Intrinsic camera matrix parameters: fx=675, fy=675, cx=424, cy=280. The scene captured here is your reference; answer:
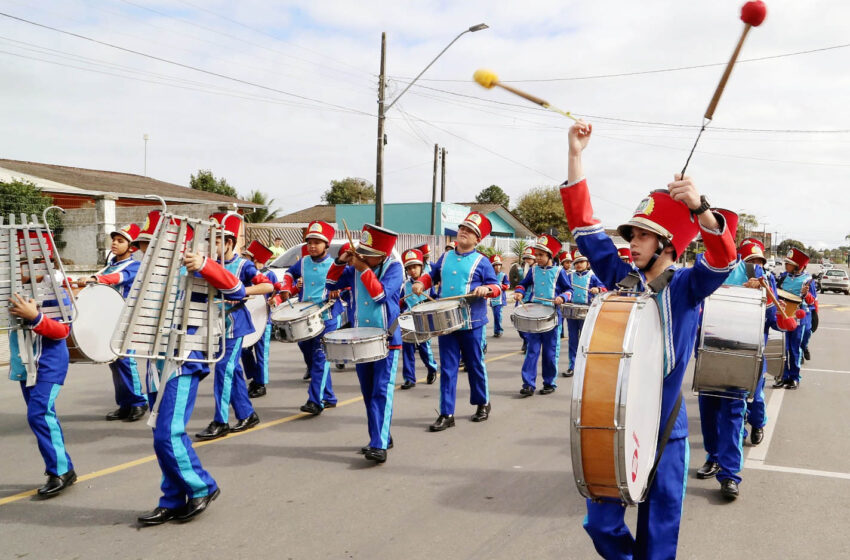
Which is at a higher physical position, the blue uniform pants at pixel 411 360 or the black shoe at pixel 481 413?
the blue uniform pants at pixel 411 360

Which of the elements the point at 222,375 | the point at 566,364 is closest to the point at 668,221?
the point at 222,375

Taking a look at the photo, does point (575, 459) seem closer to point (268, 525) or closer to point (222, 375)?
point (268, 525)

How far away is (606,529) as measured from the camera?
9.77 feet

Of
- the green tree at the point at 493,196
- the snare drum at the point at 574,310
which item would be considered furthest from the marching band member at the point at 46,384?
the green tree at the point at 493,196

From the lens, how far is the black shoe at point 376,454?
5832 mm

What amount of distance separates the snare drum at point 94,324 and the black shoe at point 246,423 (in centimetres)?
137

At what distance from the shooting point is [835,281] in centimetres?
3916

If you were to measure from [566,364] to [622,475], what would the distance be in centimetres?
945

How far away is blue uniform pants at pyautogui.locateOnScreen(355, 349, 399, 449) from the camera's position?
A: 19.5 ft

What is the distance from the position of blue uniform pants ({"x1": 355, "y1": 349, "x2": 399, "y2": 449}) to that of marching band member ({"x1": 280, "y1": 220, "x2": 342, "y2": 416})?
156 cm

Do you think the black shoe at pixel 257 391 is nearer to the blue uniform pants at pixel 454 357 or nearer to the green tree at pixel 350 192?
the blue uniform pants at pixel 454 357

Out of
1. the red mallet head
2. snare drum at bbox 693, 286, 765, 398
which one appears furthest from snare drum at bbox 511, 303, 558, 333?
the red mallet head

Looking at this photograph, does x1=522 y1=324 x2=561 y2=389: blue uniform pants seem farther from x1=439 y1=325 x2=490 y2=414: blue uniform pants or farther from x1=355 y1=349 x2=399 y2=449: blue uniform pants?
x1=355 y1=349 x2=399 y2=449: blue uniform pants

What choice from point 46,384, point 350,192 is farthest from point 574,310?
point 350,192
